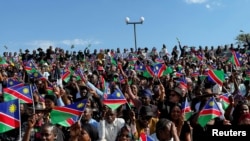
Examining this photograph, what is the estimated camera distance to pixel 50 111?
722 centimetres

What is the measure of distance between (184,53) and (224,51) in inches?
111

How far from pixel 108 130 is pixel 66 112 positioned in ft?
2.59

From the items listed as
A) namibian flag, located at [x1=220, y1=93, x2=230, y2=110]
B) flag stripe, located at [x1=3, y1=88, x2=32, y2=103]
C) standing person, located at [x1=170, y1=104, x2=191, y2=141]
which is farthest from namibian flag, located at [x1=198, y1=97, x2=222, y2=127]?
Result: flag stripe, located at [x1=3, y1=88, x2=32, y2=103]

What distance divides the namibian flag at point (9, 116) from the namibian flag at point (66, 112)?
0.62m

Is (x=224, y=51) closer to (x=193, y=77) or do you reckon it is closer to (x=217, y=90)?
(x=193, y=77)

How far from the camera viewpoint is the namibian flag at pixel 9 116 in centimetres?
620

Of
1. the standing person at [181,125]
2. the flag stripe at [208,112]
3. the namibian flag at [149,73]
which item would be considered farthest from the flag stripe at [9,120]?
the namibian flag at [149,73]

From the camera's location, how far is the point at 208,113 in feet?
24.3

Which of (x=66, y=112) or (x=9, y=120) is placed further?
(x=66, y=112)

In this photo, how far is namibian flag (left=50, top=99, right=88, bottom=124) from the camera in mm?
6746

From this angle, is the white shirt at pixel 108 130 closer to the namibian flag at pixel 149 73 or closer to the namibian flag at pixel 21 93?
the namibian flag at pixel 21 93

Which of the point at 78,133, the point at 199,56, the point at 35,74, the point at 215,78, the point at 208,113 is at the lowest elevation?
the point at 78,133

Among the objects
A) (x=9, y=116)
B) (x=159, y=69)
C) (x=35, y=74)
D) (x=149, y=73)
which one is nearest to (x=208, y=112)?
(x=9, y=116)

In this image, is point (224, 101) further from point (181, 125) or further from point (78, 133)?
point (78, 133)
